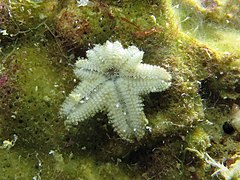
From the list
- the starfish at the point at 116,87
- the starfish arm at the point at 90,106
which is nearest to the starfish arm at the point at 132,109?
the starfish at the point at 116,87

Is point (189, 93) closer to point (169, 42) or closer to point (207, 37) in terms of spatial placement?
point (169, 42)

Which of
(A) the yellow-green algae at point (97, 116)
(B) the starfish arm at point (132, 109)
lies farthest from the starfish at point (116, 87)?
(A) the yellow-green algae at point (97, 116)

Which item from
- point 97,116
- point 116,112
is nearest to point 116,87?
point 116,112

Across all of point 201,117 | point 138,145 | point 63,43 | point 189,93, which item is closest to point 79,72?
point 63,43

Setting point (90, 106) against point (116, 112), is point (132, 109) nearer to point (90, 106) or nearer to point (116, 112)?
point (116, 112)

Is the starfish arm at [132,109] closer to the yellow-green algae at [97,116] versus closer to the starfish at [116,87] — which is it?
the starfish at [116,87]

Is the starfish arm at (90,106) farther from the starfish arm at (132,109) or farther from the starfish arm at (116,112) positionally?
the starfish arm at (132,109)

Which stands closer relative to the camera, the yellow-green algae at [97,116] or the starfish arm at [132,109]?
the starfish arm at [132,109]
